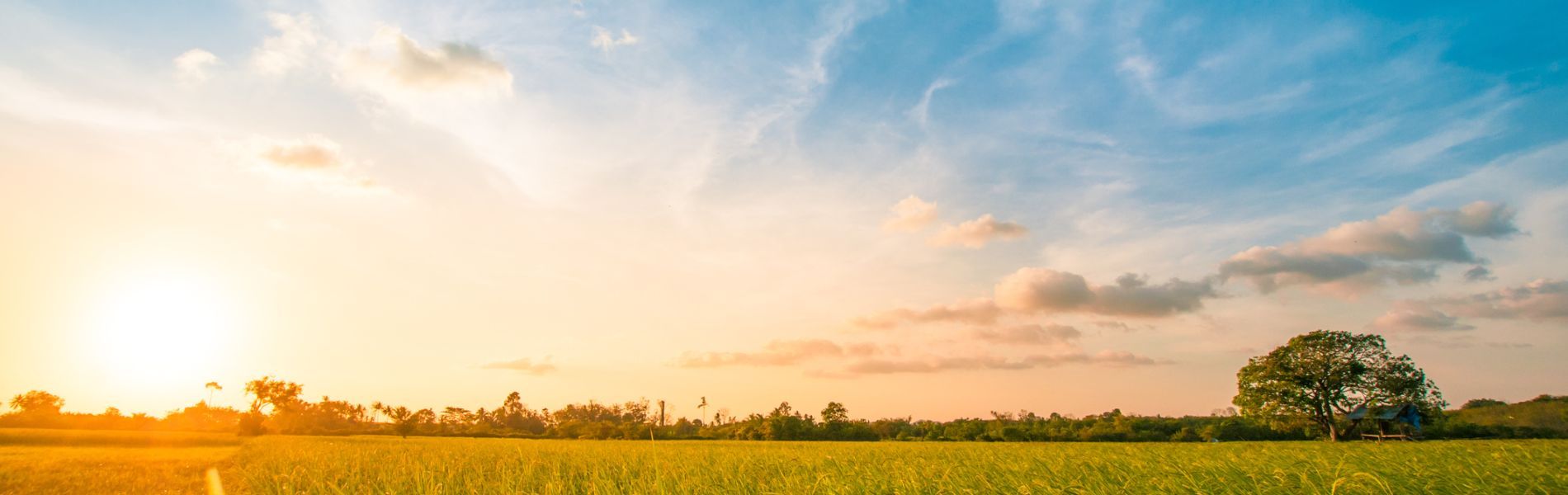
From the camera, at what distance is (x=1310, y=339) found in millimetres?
49656

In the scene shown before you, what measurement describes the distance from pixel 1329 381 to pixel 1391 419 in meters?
4.31

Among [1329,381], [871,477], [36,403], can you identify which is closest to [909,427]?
[1329,381]

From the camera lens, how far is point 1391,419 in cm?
4675

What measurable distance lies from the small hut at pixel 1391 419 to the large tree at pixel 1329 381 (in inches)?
20.5

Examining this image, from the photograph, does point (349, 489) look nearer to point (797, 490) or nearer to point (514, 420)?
point (797, 490)

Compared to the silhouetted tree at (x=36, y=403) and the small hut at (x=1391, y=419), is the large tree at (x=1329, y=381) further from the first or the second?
the silhouetted tree at (x=36, y=403)

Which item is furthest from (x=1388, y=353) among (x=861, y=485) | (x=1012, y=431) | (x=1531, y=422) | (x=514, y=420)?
(x=514, y=420)

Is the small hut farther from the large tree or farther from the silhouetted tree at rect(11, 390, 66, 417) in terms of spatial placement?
the silhouetted tree at rect(11, 390, 66, 417)

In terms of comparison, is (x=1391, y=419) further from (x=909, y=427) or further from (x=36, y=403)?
(x=36, y=403)

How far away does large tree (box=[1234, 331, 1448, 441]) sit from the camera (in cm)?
4678

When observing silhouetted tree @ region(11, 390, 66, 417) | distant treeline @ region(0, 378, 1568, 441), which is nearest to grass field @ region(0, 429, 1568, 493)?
distant treeline @ region(0, 378, 1568, 441)

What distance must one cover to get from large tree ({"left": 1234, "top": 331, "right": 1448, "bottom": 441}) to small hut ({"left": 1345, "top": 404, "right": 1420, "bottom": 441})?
1.71ft

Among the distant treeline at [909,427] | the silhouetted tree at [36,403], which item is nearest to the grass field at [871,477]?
the distant treeline at [909,427]

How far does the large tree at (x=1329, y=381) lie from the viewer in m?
46.8
